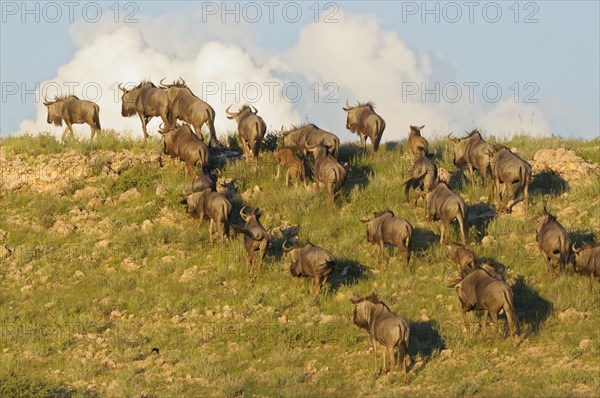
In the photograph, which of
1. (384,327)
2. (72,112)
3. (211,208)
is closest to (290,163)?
(211,208)

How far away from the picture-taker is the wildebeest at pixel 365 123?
2748 centimetres

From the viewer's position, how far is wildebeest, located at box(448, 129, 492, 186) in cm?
2502

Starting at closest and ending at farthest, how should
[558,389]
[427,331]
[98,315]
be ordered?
1. [558,389]
2. [427,331]
3. [98,315]

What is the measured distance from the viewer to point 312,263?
20359 mm

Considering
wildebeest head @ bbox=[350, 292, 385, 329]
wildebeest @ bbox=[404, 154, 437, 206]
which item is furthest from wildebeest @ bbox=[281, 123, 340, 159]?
wildebeest head @ bbox=[350, 292, 385, 329]

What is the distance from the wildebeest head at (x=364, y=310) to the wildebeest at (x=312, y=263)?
2188 mm

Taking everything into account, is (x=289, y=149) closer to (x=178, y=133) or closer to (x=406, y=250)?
(x=178, y=133)

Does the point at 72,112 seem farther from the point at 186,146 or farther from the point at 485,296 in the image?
the point at 485,296

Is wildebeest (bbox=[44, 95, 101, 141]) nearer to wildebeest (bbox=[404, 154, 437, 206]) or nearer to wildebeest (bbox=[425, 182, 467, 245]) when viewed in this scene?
wildebeest (bbox=[404, 154, 437, 206])

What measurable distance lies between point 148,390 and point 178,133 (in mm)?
9616

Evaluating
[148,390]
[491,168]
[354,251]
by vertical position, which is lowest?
[148,390]

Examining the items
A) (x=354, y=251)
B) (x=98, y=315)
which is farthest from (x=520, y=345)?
(x=98, y=315)

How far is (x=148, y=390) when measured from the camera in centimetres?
1761

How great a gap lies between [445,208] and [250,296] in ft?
14.1
